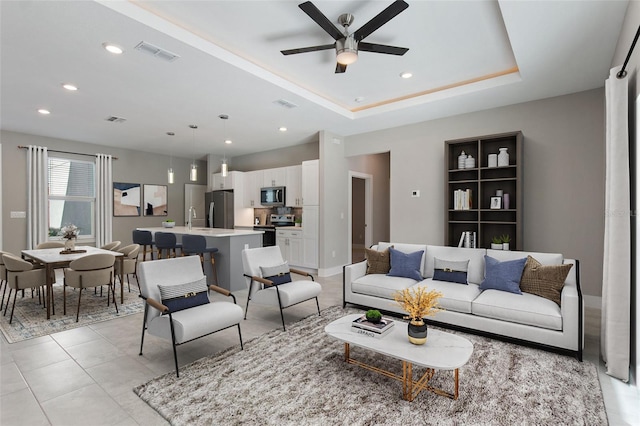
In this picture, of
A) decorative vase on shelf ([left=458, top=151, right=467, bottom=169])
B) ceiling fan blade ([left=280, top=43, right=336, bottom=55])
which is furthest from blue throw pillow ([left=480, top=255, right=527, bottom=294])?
ceiling fan blade ([left=280, top=43, right=336, bottom=55])

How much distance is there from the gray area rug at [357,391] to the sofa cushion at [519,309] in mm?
280

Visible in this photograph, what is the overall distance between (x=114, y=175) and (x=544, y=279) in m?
8.77

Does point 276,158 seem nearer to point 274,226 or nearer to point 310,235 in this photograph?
point 274,226

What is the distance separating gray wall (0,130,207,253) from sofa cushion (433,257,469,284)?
7.50 meters

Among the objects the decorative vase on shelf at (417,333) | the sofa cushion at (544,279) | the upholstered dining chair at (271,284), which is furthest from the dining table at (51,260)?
the sofa cushion at (544,279)

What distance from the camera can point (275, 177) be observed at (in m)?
7.82

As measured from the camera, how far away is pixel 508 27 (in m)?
2.88

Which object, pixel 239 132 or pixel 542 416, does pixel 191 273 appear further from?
pixel 239 132

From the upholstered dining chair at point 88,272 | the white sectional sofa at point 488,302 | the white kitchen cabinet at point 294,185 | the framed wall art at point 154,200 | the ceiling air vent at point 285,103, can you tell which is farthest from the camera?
the framed wall art at point 154,200

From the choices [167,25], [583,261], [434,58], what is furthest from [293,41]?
[583,261]

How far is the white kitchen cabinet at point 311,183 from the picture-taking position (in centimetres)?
666

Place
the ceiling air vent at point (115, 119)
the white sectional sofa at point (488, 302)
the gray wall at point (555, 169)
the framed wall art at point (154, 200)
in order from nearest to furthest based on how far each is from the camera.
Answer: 1. the white sectional sofa at point (488, 302)
2. the gray wall at point (555, 169)
3. the ceiling air vent at point (115, 119)
4. the framed wall art at point (154, 200)

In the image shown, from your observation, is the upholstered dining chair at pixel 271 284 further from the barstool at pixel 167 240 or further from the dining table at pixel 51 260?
the barstool at pixel 167 240

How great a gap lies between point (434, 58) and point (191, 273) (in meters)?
3.62
